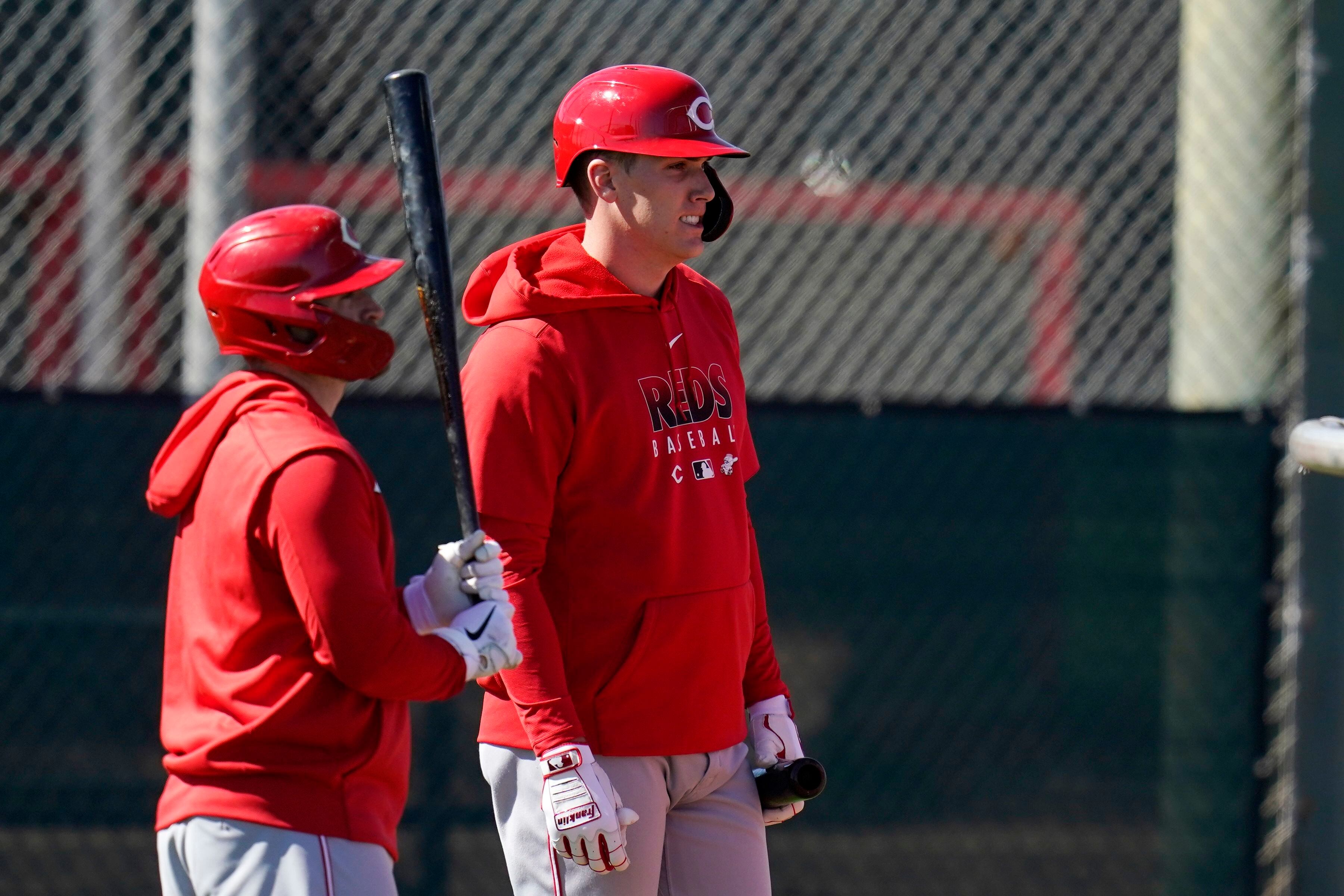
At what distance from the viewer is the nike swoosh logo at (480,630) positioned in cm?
230

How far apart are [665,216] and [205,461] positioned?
2.99 ft

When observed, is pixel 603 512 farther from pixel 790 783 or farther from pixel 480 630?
pixel 790 783

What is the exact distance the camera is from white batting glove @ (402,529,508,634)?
91.7 inches

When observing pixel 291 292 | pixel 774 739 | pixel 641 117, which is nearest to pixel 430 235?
pixel 291 292

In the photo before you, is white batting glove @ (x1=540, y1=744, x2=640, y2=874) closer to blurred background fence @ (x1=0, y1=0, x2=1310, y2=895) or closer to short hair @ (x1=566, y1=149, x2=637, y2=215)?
short hair @ (x1=566, y1=149, x2=637, y2=215)

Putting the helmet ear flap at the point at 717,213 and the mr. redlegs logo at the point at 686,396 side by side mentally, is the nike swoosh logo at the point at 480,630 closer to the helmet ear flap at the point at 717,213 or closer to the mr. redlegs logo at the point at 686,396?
the mr. redlegs logo at the point at 686,396

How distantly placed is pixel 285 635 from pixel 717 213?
3.86 feet

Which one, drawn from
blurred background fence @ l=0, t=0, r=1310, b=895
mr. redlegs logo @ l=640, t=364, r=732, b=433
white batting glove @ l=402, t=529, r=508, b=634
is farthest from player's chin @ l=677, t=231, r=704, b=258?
blurred background fence @ l=0, t=0, r=1310, b=895

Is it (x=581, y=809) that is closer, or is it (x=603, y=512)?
(x=581, y=809)

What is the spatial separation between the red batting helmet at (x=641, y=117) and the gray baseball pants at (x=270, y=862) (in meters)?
1.27

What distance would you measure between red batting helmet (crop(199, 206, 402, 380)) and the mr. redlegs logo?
486 mm

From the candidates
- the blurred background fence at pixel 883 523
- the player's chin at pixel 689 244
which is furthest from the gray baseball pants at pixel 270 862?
the blurred background fence at pixel 883 523

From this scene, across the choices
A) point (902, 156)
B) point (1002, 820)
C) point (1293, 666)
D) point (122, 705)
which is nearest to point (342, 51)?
point (902, 156)

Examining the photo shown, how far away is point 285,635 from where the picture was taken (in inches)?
85.4
